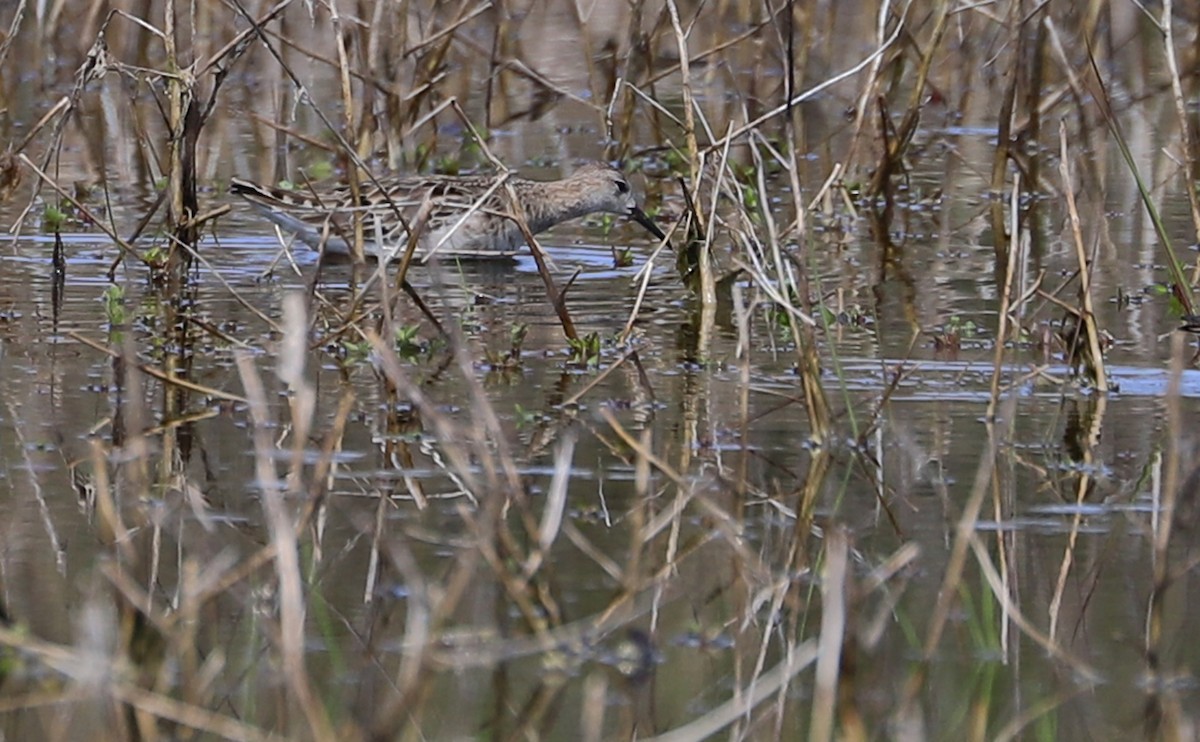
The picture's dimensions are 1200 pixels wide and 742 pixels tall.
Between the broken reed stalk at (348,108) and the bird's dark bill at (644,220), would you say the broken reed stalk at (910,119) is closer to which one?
the bird's dark bill at (644,220)

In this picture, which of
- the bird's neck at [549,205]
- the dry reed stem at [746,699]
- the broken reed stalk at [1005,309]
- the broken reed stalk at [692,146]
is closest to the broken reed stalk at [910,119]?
the bird's neck at [549,205]

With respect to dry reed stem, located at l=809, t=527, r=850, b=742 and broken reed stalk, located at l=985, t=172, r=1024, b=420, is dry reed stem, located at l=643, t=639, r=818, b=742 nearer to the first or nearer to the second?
dry reed stem, located at l=809, t=527, r=850, b=742

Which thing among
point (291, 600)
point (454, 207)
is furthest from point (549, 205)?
point (291, 600)

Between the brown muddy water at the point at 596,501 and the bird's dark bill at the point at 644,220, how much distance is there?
100mm

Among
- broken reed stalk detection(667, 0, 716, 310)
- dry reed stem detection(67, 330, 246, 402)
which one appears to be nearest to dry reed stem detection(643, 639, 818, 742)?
dry reed stem detection(67, 330, 246, 402)

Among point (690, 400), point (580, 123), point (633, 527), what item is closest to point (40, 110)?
point (580, 123)

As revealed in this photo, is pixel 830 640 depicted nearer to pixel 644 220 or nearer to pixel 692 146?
pixel 692 146

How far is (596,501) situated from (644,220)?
13.4ft

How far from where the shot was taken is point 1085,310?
558 centimetres

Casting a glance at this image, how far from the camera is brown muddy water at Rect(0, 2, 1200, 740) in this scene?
3.54 metres

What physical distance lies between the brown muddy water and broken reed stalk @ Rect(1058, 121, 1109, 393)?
0.23ft

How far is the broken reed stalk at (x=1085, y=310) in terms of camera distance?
5441mm

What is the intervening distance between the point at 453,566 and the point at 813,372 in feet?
3.89

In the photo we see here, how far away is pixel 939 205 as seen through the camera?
9.24 m
